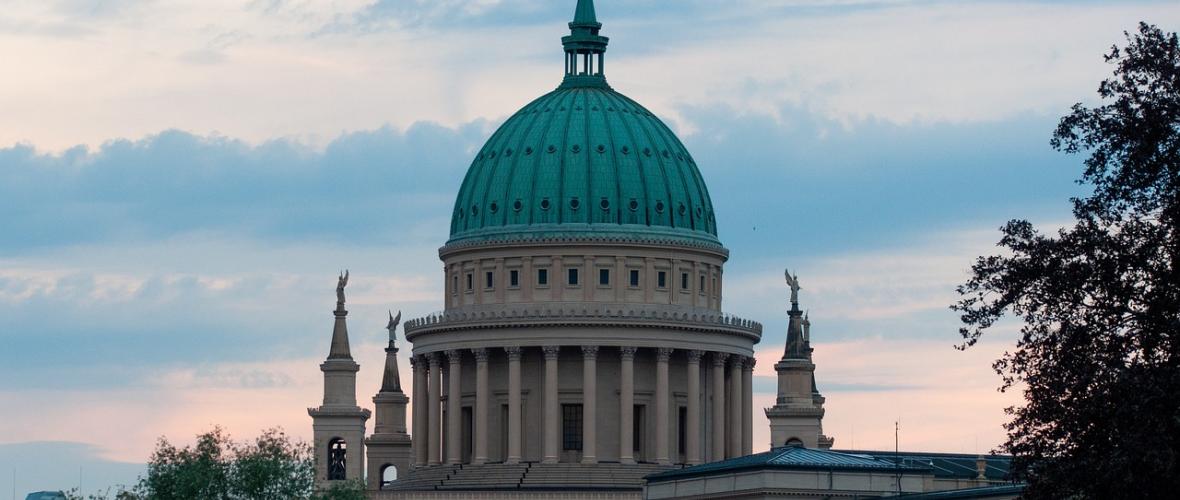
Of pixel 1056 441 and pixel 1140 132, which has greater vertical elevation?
pixel 1140 132

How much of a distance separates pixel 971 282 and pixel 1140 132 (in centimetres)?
580

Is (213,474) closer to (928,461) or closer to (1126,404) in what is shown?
(928,461)

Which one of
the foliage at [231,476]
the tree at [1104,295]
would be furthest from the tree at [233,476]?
the tree at [1104,295]

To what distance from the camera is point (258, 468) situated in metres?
148

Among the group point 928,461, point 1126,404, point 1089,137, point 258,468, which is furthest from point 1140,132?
point 928,461

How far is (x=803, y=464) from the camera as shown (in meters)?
155

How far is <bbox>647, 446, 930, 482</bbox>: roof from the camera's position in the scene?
154750 millimetres

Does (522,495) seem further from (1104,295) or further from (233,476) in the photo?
(1104,295)

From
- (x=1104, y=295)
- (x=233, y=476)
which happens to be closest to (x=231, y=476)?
(x=233, y=476)

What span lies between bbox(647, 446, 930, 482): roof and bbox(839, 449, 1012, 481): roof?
6.01 meters

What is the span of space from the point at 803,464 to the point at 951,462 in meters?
34.4

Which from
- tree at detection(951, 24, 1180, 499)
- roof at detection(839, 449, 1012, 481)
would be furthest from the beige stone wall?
tree at detection(951, 24, 1180, 499)

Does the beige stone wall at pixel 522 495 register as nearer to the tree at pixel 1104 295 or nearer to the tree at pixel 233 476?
the tree at pixel 233 476

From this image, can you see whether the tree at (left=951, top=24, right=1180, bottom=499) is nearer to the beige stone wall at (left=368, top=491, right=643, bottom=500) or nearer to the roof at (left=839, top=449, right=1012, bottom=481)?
the roof at (left=839, top=449, right=1012, bottom=481)
